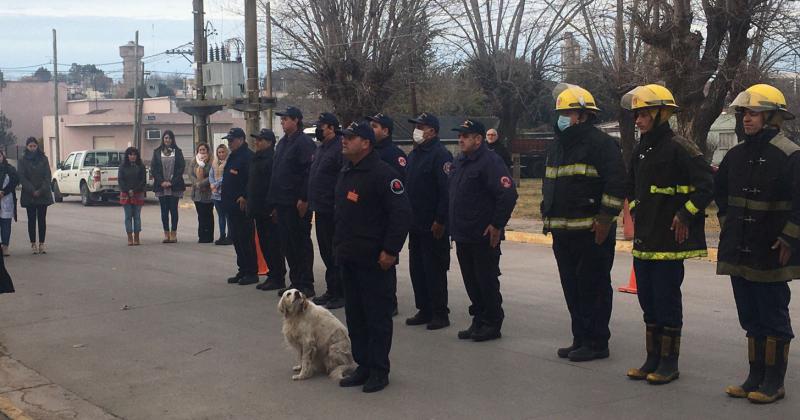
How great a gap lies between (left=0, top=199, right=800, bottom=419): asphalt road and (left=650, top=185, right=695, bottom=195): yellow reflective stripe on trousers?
139 cm

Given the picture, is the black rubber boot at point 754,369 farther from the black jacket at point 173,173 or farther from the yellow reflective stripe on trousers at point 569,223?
the black jacket at point 173,173

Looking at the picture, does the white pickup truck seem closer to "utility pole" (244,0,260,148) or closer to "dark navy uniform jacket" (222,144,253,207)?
"utility pole" (244,0,260,148)

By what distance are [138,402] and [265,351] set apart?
1.69 metres

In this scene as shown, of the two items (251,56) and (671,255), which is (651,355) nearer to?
(671,255)

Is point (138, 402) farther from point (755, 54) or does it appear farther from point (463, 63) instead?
point (463, 63)

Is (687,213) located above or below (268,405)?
above

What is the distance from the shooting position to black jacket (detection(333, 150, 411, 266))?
7.23 m

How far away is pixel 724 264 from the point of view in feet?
22.1

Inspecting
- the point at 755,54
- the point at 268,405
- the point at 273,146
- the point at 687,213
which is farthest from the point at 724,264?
the point at 755,54

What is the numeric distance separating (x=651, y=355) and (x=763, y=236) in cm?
129

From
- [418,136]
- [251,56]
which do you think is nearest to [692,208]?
[418,136]

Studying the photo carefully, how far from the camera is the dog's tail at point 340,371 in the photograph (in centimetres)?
766

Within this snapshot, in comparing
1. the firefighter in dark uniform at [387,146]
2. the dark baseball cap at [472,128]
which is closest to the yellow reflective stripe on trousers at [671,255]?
the dark baseball cap at [472,128]

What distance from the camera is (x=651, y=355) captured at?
7.32 meters
